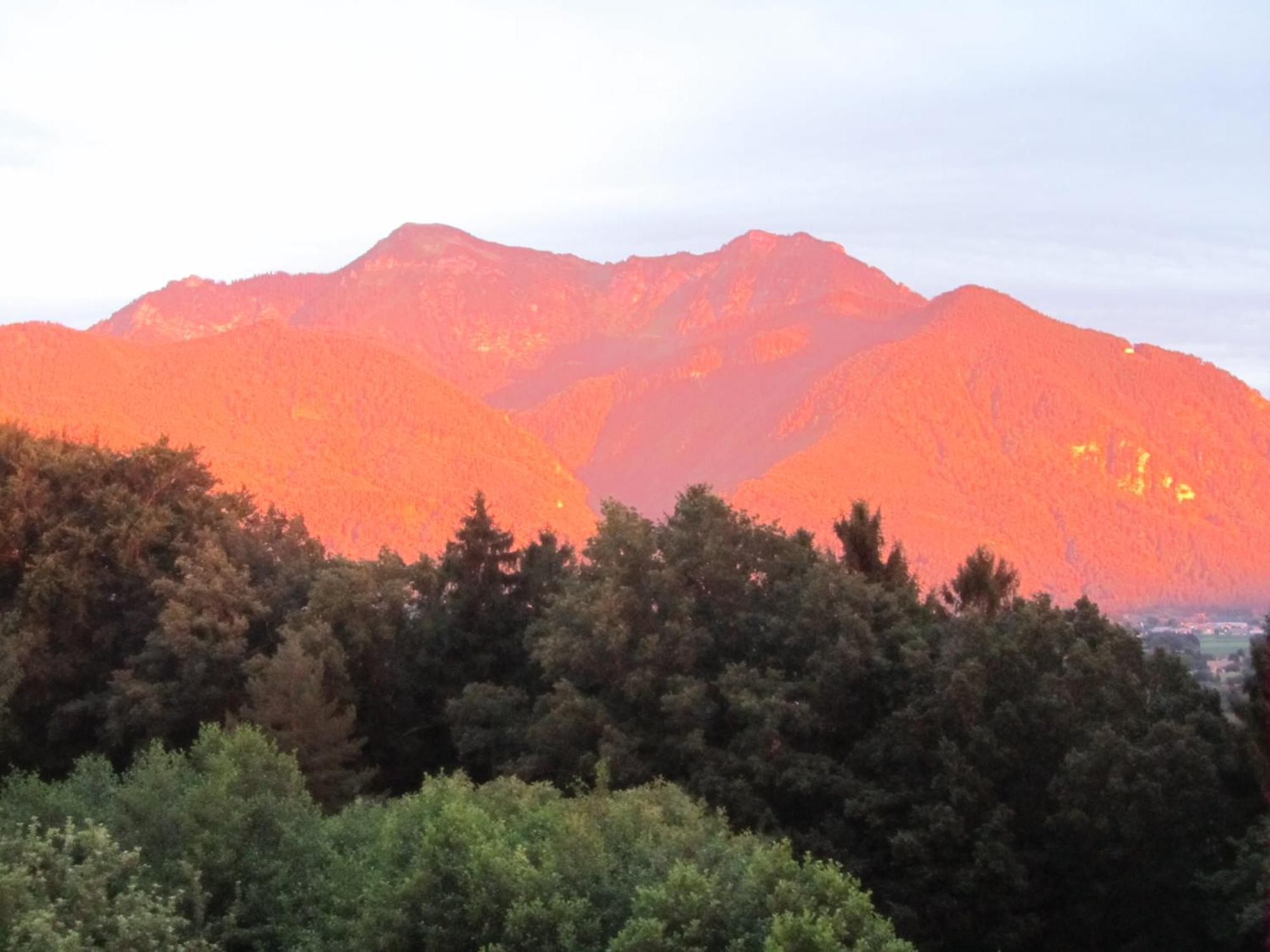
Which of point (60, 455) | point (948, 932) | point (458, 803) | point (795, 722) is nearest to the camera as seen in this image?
point (458, 803)

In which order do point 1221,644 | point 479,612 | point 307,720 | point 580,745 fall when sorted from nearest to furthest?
point 580,745 < point 307,720 < point 479,612 < point 1221,644

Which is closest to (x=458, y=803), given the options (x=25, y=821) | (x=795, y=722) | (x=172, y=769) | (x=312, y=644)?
(x=172, y=769)

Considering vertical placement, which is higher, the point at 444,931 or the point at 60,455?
the point at 60,455

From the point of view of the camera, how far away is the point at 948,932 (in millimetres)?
31000

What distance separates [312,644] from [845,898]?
26.2 m

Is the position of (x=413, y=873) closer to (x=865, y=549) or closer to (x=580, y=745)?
(x=580, y=745)

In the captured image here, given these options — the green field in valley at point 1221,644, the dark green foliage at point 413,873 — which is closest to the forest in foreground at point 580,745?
the dark green foliage at point 413,873

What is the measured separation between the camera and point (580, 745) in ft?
117

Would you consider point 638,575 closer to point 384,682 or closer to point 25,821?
point 384,682

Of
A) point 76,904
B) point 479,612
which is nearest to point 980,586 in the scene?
point 479,612

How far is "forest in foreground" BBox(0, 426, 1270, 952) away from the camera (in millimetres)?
21219

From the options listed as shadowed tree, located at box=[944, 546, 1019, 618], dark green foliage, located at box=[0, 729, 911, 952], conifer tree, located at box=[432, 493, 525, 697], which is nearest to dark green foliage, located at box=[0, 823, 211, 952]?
dark green foliage, located at box=[0, 729, 911, 952]

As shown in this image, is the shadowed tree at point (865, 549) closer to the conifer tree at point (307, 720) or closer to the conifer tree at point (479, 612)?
the conifer tree at point (479, 612)

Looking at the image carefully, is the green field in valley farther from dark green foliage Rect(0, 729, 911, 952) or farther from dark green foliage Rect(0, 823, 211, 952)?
Answer: dark green foliage Rect(0, 823, 211, 952)
